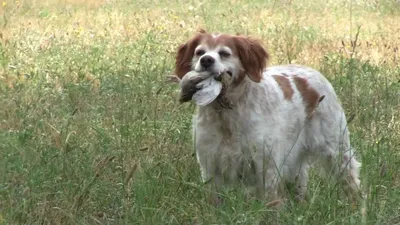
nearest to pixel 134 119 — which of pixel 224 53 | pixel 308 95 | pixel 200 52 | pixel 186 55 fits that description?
pixel 186 55

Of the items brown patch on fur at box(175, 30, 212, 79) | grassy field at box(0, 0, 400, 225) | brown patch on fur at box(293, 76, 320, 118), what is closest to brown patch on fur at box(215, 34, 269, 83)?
brown patch on fur at box(175, 30, 212, 79)

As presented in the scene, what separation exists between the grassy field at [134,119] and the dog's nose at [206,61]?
1.99 ft

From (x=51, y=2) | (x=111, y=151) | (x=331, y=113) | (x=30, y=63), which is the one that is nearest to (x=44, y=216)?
(x=111, y=151)

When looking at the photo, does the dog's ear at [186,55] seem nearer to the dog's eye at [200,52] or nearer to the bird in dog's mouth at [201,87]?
the dog's eye at [200,52]

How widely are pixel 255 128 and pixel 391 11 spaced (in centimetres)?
937

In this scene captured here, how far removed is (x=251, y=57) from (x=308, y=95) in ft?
2.01

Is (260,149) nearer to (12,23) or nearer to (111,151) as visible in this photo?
(111,151)

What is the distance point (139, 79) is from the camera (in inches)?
256

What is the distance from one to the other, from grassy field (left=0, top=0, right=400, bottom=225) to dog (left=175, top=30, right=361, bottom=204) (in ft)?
0.66

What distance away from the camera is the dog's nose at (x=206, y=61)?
4215 millimetres

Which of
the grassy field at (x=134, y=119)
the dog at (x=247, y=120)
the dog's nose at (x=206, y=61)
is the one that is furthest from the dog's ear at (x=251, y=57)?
the grassy field at (x=134, y=119)

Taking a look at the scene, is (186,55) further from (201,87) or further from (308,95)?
(308,95)

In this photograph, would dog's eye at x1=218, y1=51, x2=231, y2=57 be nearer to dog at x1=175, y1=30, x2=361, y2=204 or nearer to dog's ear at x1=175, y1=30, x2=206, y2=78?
dog at x1=175, y1=30, x2=361, y2=204

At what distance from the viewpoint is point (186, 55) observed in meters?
4.68
